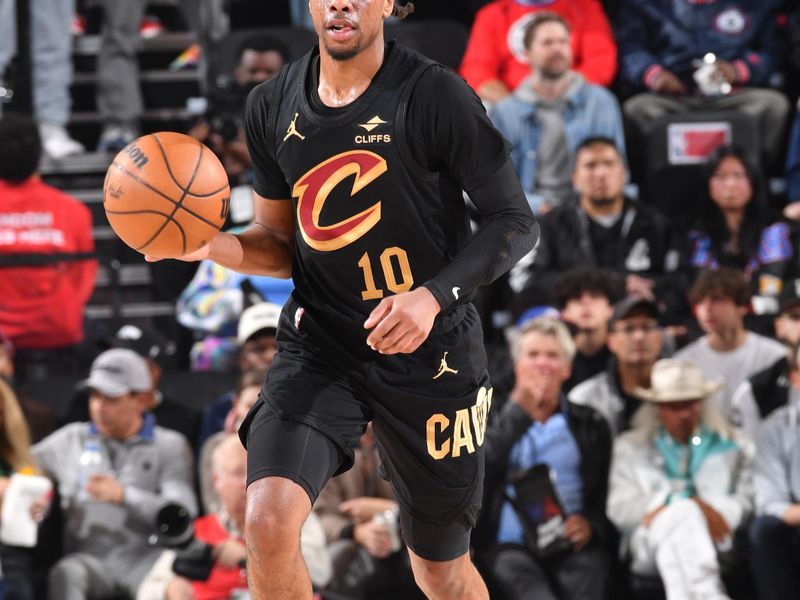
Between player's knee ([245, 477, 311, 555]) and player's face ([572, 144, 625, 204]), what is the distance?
475 cm

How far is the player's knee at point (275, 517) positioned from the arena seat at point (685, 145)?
19.3 ft

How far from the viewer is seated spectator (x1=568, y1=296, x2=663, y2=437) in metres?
7.45

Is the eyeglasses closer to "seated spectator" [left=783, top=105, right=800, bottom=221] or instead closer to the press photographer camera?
"seated spectator" [left=783, top=105, right=800, bottom=221]

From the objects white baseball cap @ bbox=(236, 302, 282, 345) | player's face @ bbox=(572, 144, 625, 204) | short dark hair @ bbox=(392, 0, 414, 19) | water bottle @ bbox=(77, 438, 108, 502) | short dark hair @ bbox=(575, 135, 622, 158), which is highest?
short dark hair @ bbox=(392, 0, 414, 19)

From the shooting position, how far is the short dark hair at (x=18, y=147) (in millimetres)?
7953

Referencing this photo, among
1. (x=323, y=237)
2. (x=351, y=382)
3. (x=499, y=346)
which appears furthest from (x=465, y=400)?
(x=499, y=346)

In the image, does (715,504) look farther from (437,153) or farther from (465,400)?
(437,153)

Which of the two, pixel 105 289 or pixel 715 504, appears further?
pixel 105 289

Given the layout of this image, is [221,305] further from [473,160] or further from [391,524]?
[473,160]

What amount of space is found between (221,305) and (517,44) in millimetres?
3075

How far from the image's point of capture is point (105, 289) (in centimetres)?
970

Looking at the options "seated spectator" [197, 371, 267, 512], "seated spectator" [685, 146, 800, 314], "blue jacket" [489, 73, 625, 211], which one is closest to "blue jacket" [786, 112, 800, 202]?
"seated spectator" [685, 146, 800, 314]

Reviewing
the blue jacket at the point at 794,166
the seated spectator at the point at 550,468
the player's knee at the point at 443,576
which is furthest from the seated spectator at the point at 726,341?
the player's knee at the point at 443,576

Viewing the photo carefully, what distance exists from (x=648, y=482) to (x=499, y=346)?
1.51 m
